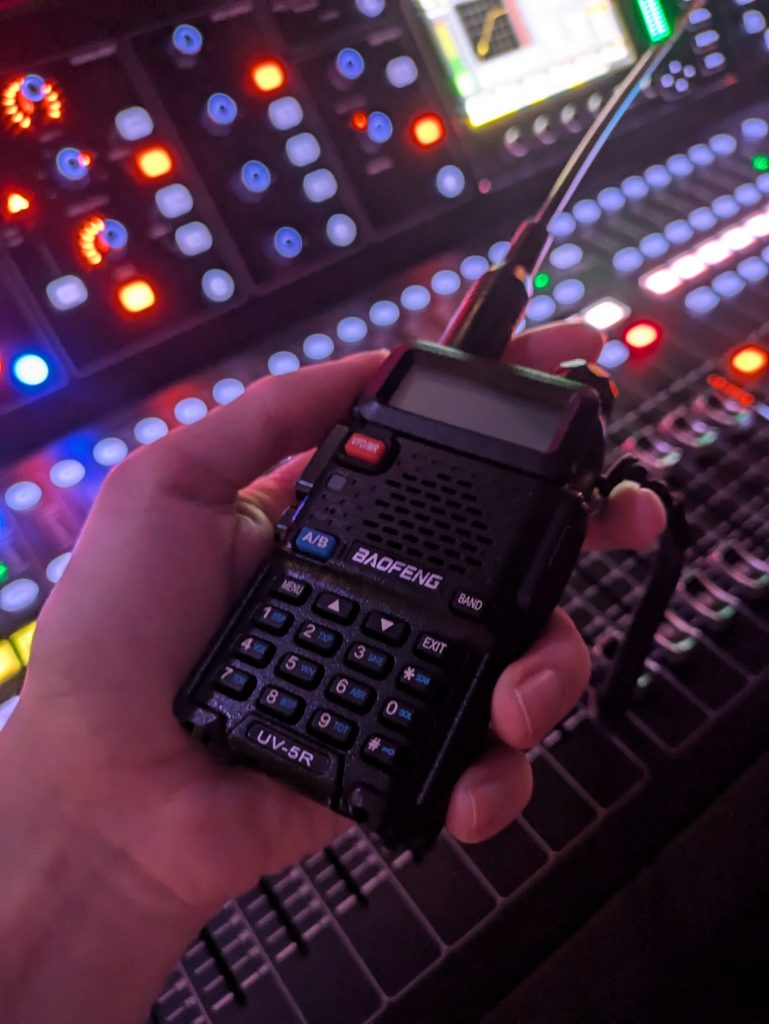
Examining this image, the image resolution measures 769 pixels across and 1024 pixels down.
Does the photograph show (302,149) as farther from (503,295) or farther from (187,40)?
(503,295)

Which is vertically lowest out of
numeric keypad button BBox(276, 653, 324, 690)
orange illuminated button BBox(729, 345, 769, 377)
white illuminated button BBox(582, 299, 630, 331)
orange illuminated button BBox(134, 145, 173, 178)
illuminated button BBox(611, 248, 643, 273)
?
orange illuminated button BBox(729, 345, 769, 377)

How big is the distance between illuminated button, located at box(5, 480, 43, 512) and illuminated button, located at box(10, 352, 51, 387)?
0.08 meters

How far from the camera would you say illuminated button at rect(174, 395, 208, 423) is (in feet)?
2.31

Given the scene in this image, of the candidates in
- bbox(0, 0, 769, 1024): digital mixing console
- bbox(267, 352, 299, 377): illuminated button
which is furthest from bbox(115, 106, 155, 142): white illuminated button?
bbox(267, 352, 299, 377): illuminated button

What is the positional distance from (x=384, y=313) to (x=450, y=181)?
0.50ft

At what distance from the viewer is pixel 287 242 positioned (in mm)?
752

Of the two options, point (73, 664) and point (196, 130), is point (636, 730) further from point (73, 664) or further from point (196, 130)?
point (196, 130)

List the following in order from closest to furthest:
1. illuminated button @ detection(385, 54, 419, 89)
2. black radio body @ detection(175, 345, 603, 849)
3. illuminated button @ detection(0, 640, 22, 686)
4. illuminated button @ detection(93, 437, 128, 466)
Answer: black radio body @ detection(175, 345, 603, 849) < illuminated button @ detection(0, 640, 22, 686) < illuminated button @ detection(93, 437, 128, 466) < illuminated button @ detection(385, 54, 419, 89)

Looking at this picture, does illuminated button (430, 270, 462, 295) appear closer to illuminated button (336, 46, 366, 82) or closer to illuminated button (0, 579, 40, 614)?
illuminated button (336, 46, 366, 82)

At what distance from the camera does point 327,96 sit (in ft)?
2.48

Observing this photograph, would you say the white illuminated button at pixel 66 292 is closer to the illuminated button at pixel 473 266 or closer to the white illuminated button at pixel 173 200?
the white illuminated button at pixel 173 200

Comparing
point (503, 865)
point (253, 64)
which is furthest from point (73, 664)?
point (253, 64)

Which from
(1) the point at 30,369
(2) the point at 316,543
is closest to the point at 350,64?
(1) the point at 30,369

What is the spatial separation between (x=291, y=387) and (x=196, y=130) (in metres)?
0.28
